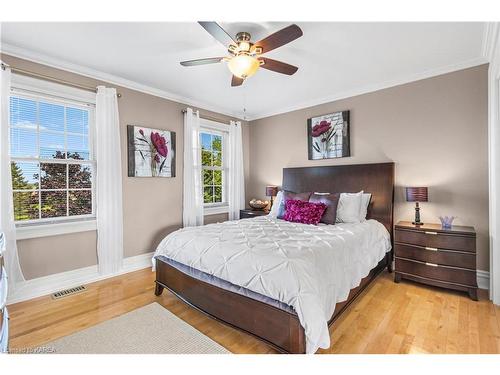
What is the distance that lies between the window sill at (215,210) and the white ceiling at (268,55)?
197 cm

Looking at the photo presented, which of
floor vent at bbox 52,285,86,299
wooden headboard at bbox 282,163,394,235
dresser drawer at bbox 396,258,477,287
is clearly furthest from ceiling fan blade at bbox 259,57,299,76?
floor vent at bbox 52,285,86,299

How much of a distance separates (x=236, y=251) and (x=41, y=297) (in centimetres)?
233

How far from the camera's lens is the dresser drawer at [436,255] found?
8.34 ft

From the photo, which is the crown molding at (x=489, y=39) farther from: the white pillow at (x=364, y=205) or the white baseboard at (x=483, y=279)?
the white baseboard at (x=483, y=279)

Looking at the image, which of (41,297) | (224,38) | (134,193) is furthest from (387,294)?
(41,297)

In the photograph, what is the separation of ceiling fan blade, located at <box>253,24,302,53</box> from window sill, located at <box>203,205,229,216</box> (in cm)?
289

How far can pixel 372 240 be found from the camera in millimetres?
2777

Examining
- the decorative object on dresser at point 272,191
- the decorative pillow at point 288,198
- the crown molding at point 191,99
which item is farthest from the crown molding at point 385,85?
the decorative pillow at point 288,198

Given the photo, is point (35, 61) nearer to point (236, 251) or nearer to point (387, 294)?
point (236, 251)

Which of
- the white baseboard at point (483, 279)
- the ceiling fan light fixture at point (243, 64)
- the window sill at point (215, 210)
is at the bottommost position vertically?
the white baseboard at point (483, 279)

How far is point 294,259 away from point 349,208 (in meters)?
1.81

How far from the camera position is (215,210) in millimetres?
4500

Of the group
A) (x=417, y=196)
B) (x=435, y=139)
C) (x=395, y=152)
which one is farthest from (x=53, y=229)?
(x=435, y=139)

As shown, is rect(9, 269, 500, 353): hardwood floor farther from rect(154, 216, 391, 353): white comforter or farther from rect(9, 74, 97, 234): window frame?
rect(9, 74, 97, 234): window frame
